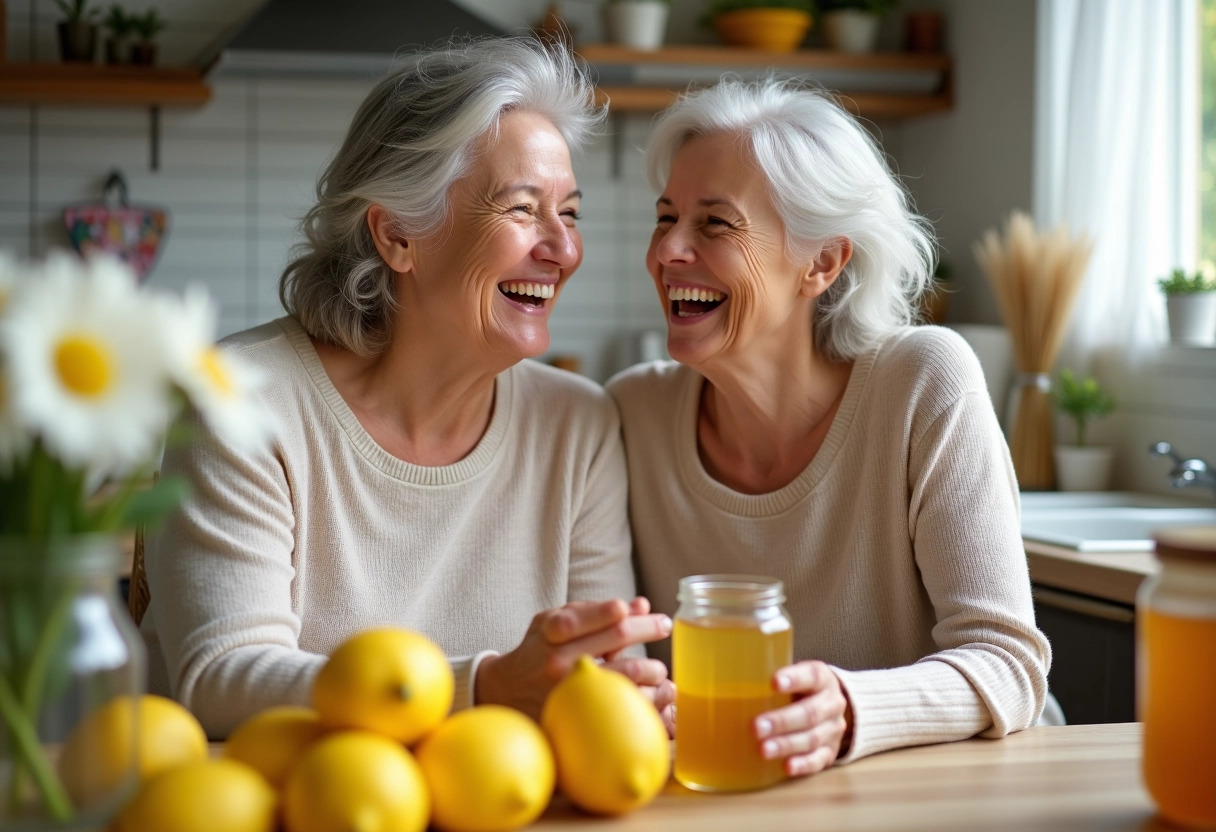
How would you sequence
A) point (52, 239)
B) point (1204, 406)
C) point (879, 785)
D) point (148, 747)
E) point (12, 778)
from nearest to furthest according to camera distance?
point (12, 778) → point (148, 747) → point (879, 785) → point (1204, 406) → point (52, 239)

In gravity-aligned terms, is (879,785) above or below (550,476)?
below

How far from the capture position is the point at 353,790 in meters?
0.79

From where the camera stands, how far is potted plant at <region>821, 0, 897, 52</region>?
379 cm

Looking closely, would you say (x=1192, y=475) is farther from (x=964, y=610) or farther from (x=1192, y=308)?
(x=964, y=610)

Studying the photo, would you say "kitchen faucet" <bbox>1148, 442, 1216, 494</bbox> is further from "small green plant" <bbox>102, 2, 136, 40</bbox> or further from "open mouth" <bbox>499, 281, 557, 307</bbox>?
"small green plant" <bbox>102, 2, 136, 40</bbox>

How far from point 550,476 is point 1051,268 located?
1.79 m

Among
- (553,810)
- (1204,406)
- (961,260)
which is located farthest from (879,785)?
(961,260)

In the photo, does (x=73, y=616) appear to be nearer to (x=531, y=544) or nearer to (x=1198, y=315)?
(x=531, y=544)

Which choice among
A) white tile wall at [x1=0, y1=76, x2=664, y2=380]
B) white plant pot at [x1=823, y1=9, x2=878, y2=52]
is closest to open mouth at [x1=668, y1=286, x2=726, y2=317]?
white tile wall at [x1=0, y1=76, x2=664, y2=380]

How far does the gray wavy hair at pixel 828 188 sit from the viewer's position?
1709 mm

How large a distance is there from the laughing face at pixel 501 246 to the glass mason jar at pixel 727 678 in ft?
2.61

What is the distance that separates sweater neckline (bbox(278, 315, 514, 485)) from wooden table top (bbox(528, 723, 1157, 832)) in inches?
30.1

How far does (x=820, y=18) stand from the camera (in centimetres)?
392

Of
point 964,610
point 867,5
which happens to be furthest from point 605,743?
point 867,5
